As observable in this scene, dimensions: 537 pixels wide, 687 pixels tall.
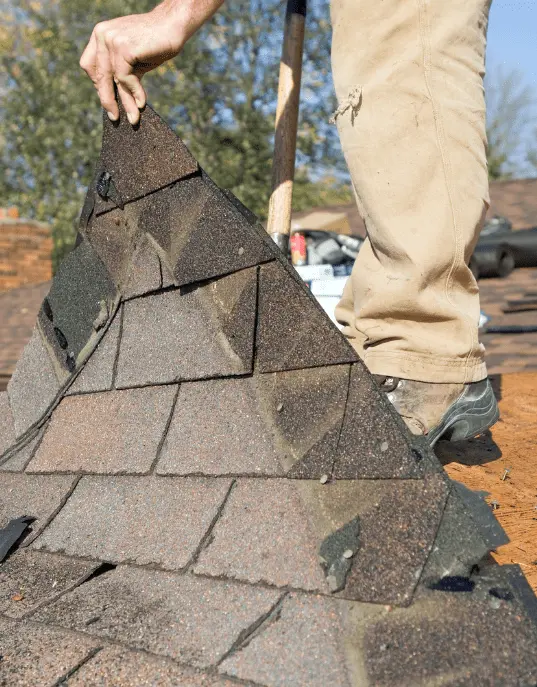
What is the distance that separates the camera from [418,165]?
173 centimetres

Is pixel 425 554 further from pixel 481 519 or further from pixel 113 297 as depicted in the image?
pixel 113 297

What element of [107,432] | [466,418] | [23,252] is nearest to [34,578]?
[107,432]

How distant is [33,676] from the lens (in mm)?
1078

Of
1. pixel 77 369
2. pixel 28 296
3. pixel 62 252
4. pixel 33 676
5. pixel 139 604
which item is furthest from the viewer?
pixel 62 252

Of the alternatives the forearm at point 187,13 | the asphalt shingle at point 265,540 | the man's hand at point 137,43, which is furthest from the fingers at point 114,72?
the asphalt shingle at point 265,540

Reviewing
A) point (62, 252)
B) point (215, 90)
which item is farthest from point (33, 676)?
point (215, 90)

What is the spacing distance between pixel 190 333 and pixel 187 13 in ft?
2.62

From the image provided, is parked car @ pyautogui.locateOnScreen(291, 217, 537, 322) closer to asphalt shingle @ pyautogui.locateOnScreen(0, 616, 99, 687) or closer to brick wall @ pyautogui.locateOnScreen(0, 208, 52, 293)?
asphalt shingle @ pyautogui.locateOnScreen(0, 616, 99, 687)

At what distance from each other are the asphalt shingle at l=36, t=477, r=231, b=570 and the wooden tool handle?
4.00ft

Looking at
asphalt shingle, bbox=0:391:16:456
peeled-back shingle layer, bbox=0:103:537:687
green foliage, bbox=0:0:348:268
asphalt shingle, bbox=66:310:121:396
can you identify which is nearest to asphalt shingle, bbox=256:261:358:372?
peeled-back shingle layer, bbox=0:103:537:687

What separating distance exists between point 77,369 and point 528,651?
130 centimetres

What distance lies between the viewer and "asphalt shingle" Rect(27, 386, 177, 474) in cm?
159

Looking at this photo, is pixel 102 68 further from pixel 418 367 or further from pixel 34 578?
pixel 34 578

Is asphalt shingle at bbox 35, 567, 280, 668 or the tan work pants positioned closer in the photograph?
asphalt shingle at bbox 35, 567, 280, 668
